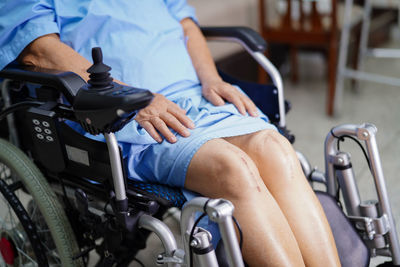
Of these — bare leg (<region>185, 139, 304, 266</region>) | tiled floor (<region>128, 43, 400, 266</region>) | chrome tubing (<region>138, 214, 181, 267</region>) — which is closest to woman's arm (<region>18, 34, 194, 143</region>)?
bare leg (<region>185, 139, 304, 266</region>)

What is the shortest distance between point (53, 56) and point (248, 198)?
618 mm

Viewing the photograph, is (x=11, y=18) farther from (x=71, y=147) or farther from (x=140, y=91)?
(x=140, y=91)

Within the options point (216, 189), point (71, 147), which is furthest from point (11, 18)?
point (216, 189)

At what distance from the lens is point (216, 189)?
1111 mm

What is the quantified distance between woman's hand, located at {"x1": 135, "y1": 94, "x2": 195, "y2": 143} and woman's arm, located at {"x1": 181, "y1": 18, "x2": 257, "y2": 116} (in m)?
0.16

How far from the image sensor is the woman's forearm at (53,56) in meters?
1.25

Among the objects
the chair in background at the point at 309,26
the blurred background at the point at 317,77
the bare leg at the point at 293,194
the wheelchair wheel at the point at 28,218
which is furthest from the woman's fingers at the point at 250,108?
the chair in background at the point at 309,26

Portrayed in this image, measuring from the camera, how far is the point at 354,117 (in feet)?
9.10

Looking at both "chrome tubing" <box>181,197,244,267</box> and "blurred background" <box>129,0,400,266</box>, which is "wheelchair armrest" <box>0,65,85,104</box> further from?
"blurred background" <box>129,0,400,266</box>

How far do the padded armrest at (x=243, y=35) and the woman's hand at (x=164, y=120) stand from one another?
Result: 38 cm

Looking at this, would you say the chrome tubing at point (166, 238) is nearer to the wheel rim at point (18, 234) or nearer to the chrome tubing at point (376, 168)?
the wheel rim at point (18, 234)

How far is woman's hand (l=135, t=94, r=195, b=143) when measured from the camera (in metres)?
1.18

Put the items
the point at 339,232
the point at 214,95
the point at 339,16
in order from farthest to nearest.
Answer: the point at 339,16 → the point at 214,95 → the point at 339,232

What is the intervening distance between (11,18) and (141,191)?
22.6 inches
